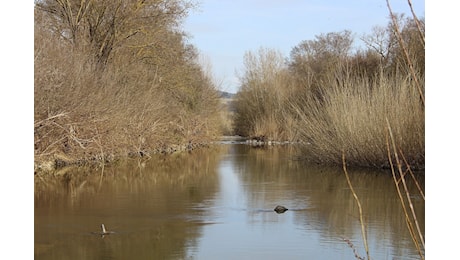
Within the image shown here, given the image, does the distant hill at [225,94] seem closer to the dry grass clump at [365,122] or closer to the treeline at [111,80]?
the treeline at [111,80]

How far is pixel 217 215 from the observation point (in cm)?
978

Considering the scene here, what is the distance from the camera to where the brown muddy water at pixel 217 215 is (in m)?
7.46

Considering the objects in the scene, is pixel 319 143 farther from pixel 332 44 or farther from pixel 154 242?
pixel 332 44

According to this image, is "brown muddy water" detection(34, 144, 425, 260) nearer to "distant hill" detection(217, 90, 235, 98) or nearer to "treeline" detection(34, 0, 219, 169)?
"treeline" detection(34, 0, 219, 169)

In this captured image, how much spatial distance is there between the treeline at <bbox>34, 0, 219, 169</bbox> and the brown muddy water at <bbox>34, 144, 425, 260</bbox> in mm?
1610

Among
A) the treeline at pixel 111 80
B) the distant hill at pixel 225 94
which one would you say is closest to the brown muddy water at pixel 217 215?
the treeline at pixel 111 80

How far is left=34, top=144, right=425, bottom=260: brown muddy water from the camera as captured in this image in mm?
7461

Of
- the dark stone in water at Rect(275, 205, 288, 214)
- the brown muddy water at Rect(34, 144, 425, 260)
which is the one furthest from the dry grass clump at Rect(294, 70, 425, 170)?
the dark stone in water at Rect(275, 205, 288, 214)

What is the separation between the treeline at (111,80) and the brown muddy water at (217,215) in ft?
5.28

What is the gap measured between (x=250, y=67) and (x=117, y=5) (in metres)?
15.9

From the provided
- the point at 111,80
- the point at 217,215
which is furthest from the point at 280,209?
the point at 111,80
